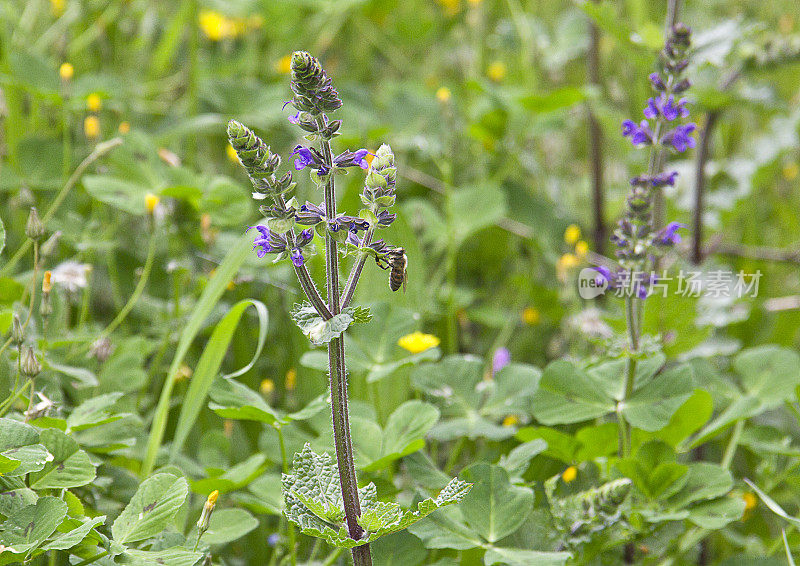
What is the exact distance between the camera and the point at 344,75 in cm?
347

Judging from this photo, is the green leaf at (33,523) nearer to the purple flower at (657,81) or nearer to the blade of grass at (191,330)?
the blade of grass at (191,330)

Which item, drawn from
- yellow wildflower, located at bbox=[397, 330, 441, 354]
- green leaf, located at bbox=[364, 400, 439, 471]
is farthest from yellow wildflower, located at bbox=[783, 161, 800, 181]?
green leaf, located at bbox=[364, 400, 439, 471]

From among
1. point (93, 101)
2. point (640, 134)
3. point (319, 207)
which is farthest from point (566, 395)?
point (93, 101)

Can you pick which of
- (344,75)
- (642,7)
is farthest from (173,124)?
(642,7)

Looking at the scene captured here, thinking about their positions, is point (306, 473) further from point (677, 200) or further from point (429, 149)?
point (677, 200)

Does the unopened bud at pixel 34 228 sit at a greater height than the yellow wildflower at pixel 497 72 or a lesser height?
lesser

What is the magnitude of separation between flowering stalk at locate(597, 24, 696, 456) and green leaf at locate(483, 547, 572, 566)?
0.36 meters

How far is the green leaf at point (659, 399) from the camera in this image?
1427 mm

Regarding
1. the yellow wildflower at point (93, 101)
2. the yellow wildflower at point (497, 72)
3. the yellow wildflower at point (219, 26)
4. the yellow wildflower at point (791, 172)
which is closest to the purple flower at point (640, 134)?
the yellow wildflower at point (93, 101)

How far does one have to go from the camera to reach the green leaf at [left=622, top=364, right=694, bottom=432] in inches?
56.2

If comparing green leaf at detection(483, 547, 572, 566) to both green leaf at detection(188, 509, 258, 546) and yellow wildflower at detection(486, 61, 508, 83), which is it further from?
yellow wildflower at detection(486, 61, 508, 83)

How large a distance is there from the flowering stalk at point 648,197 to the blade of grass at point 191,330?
74 cm

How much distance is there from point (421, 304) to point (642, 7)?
1.33 meters

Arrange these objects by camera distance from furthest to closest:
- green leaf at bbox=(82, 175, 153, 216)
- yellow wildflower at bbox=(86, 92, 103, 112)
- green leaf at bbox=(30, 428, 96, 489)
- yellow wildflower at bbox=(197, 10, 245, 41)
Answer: yellow wildflower at bbox=(197, 10, 245, 41) → yellow wildflower at bbox=(86, 92, 103, 112) → green leaf at bbox=(82, 175, 153, 216) → green leaf at bbox=(30, 428, 96, 489)
